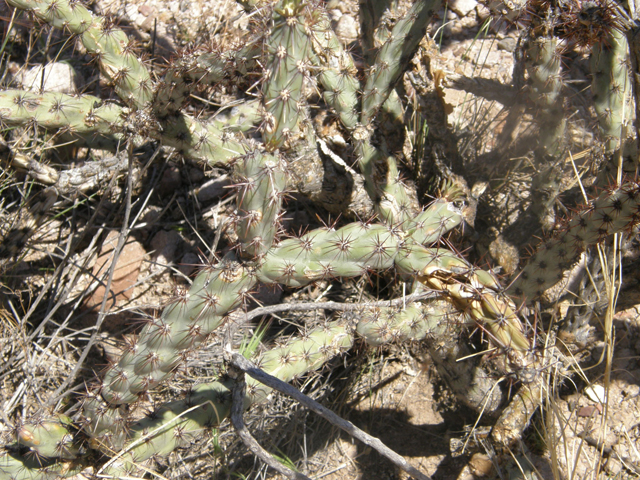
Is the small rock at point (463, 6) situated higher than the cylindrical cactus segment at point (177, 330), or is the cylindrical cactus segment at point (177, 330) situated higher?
the small rock at point (463, 6)

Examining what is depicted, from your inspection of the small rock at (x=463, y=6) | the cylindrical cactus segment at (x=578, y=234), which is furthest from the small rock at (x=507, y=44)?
the cylindrical cactus segment at (x=578, y=234)

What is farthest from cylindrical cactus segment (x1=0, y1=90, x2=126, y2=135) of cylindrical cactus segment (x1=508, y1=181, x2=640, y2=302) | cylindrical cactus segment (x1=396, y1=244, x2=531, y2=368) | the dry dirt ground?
cylindrical cactus segment (x1=508, y1=181, x2=640, y2=302)

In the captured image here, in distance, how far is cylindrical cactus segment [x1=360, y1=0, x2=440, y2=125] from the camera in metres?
1.94

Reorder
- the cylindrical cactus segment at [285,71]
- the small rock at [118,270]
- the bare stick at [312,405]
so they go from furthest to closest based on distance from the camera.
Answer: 1. the small rock at [118,270]
2. the bare stick at [312,405]
3. the cylindrical cactus segment at [285,71]

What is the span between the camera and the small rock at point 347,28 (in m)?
3.22

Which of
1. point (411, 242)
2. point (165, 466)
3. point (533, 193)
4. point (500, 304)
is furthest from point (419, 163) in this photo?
point (165, 466)

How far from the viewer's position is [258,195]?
146cm

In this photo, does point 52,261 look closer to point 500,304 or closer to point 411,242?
point 411,242

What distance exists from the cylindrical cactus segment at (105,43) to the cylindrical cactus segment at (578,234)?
1814 millimetres

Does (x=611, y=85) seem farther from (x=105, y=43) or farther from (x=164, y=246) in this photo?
(x=164, y=246)

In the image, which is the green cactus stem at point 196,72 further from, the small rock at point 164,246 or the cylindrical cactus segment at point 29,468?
the cylindrical cactus segment at point 29,468

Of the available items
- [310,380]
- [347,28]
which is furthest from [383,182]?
[347,28]

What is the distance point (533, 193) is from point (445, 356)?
0.92 metres

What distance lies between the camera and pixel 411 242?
175 cm
